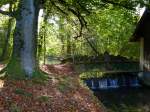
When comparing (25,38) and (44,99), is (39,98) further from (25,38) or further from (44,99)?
(25,38)

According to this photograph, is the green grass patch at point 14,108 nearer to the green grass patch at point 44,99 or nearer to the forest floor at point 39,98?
the forest floor at point 39,98

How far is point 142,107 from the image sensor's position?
21281mm

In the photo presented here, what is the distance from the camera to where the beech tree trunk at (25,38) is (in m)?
17.2

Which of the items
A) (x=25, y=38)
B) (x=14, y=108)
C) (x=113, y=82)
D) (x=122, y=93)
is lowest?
(x=122, y=93)

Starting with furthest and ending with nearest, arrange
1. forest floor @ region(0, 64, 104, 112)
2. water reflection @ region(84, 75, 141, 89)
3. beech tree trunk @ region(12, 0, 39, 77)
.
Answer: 1. water reflection @ region(84, 75, 141, 89)
2. beech tree trunk @ region(12, 0, 39, 77)
3. forest floor @ region(0, 64, 104, 112)

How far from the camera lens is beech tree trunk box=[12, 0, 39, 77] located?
17203mm

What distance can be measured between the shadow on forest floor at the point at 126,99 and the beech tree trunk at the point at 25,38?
510 cm

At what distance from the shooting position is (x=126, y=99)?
24.3 metres

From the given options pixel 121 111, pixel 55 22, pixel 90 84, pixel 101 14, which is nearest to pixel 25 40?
pixel 121 111

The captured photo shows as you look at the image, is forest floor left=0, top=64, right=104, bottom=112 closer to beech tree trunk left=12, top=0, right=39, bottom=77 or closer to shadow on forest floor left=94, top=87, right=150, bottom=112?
beech tree trunk left=12, top=0, right=39, bottom=77

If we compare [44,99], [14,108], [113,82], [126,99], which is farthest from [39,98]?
[113,82]

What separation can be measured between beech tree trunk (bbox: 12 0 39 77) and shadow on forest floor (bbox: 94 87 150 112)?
201 inches

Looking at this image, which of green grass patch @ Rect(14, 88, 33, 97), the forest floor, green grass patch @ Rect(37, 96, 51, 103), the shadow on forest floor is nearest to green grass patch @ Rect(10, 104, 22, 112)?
the forest floor

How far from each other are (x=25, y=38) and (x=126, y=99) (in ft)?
30.5
